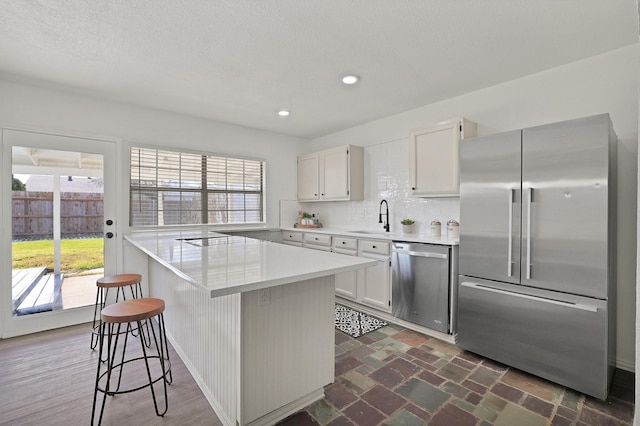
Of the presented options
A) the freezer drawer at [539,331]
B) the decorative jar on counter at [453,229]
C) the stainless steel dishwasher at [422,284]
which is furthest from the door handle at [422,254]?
the decorative jar on counter at [453,229]

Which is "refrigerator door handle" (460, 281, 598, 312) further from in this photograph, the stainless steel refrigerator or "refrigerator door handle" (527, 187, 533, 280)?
"refrigerator door handle" (527, 187, 533, 280)

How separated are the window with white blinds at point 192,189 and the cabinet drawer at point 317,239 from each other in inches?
37.7

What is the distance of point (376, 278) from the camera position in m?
3.52

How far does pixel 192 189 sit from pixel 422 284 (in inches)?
132

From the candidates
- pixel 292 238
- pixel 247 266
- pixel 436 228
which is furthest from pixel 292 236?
pixel 247 266

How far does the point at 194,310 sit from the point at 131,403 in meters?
0.66

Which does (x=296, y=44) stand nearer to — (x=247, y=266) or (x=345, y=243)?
(x=247, y=266)

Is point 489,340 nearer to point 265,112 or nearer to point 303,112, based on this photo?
point 303,112

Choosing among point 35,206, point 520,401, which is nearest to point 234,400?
point 520,401

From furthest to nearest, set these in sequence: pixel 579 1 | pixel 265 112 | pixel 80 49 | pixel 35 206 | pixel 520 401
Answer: pixel 265 112 → pixel 35 206 → pixel 80 49 → pixel 520 401 → pixel 579 1

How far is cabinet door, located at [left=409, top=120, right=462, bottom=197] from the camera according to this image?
10.3 ft

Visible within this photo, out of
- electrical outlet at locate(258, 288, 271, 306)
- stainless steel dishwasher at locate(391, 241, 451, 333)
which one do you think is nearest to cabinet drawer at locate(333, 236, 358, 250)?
stainless steel dishwasher at locate(391, 241, 451, 333)

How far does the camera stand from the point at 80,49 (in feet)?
7.86

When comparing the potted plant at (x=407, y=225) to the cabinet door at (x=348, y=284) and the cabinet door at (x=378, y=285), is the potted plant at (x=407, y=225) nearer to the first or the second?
the cabinet door at (x=378, y=285)
